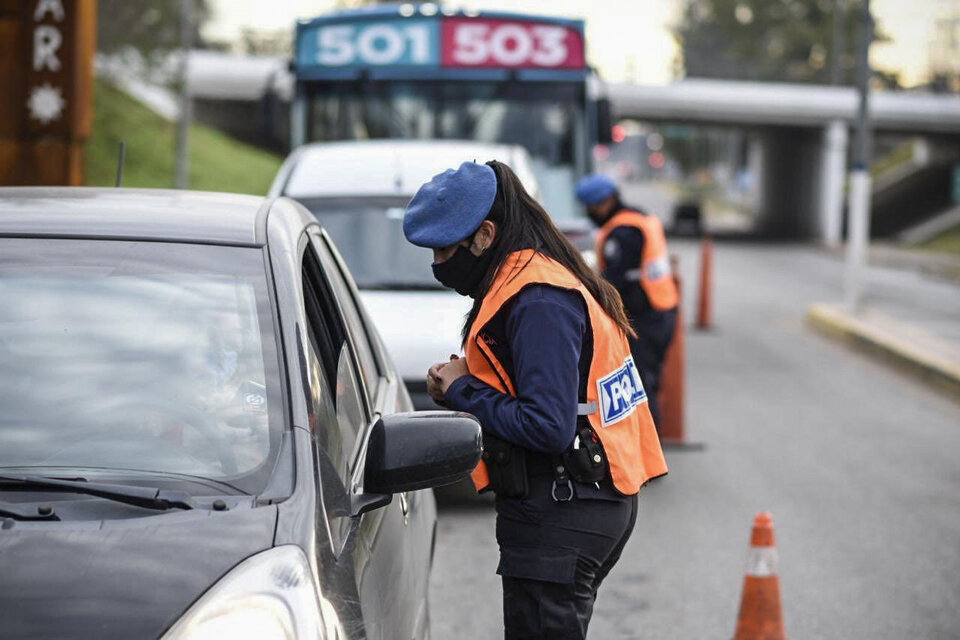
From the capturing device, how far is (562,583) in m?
3.48

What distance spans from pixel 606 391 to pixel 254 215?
0.97 metres

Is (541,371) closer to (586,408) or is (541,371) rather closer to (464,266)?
(586,408)

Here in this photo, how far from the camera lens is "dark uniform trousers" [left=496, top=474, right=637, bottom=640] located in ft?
11.4

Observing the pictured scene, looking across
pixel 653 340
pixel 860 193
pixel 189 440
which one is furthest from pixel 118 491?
pixel 860 193

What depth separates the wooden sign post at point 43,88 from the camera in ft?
37.6

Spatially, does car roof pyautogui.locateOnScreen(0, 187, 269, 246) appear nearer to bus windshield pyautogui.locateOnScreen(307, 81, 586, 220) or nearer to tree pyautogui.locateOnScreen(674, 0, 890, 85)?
bus windshield pyautogui.locateOnScreen(307, 81, 586, 220)

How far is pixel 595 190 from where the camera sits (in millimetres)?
8781

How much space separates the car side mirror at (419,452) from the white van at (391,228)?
4.43 meters

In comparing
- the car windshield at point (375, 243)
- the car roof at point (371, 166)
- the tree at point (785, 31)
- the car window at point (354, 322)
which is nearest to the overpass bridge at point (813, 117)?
the car roof at point (371, 166)

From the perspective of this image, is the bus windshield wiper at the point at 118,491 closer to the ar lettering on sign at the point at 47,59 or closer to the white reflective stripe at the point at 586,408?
the white reflective stripe at the point at 586,408

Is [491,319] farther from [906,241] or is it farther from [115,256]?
[906,241]

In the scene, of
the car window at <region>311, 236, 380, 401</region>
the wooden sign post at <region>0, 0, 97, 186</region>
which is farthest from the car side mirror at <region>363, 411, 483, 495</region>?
the wooden sign post at <region>0, 0, 97, 186</region>

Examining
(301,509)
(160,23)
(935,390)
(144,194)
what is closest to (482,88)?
(935,390)

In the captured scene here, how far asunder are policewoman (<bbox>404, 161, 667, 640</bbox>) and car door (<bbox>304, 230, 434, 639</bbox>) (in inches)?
10.0
